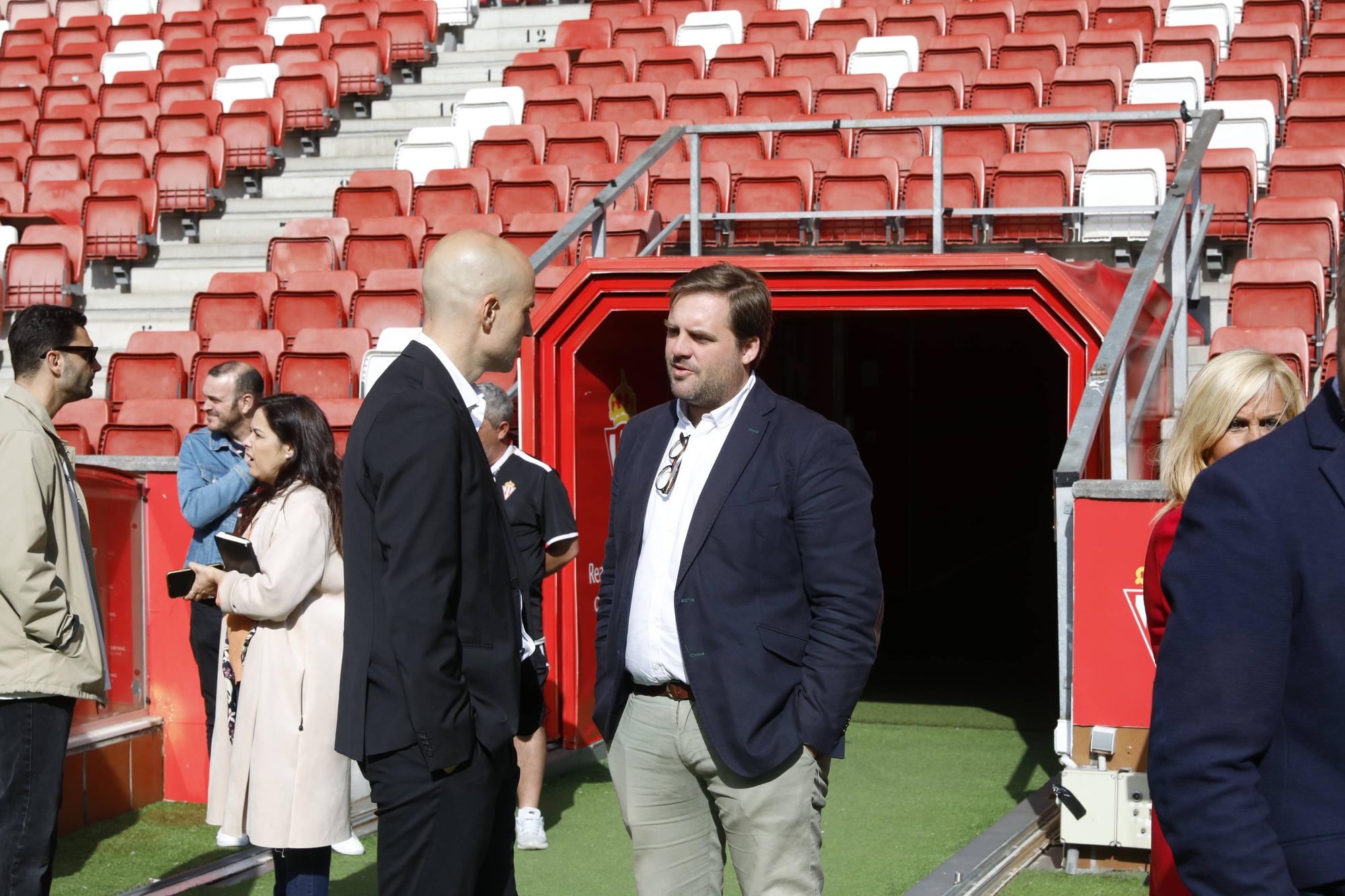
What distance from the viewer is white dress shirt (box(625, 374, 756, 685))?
3.25 m

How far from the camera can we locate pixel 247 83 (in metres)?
13.7

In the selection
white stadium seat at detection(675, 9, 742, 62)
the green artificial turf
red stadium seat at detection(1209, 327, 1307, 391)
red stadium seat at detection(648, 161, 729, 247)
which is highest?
white stadium seat at detection(675, 9, 742, 62)

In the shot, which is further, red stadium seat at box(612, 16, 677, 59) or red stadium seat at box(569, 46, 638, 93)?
red stadium seat at box(612, 16, 677, 59)

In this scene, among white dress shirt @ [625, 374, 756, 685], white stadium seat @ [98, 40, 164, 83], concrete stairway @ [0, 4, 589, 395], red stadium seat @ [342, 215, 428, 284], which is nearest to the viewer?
white dress shirt @ [625, 374, 756, 685]

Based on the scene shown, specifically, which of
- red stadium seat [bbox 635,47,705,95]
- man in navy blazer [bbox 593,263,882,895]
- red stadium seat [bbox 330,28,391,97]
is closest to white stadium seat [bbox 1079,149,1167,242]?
red stadium seat [bbox 635,47,705,95]

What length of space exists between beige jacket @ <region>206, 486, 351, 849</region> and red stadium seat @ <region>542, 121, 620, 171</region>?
723cm

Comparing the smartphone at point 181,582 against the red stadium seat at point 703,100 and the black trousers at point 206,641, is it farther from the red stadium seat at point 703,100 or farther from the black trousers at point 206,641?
the red stadium seat at point 703,100

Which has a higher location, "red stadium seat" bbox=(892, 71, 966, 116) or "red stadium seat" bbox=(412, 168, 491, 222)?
"red stadium seat" bbox=(892, 71, 966, 116)

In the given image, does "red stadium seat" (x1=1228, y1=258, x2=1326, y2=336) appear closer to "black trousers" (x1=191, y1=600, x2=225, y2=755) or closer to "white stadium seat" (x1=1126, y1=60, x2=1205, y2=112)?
"white stadium seat" (x1=1126, y1=60, x2=1205, y2=112)

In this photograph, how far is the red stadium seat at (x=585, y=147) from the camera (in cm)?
1095

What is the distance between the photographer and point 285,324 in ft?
31.4

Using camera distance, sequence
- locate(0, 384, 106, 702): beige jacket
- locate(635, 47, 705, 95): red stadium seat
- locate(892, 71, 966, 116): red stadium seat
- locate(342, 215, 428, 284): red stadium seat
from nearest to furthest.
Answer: locate(0, 384, 106, 702): beige jacket
locate(342, 215, 428, 284): red stadium seat
locate(892, 71, 966, 116): red stadium seat
locate(635, 47, 705, 95): red stadium seat

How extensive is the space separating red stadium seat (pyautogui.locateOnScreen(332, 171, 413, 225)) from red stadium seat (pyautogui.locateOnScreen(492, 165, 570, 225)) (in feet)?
2.93

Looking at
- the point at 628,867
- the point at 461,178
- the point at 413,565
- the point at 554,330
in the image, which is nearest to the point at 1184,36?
the point at 461,178
